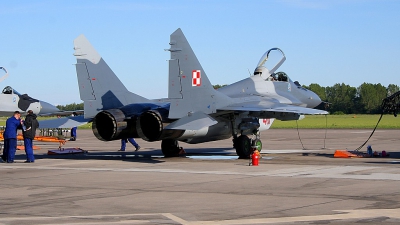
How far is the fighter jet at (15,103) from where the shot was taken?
26.7m

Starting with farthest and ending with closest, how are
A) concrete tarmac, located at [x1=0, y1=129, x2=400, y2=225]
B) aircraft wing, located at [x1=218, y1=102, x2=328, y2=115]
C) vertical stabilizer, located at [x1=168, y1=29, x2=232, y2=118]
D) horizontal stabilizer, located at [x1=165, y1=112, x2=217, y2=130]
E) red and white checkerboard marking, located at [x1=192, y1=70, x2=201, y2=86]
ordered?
aircraft wing, located at [x1=218, y1=102, x2=328, y2=115]
red and white checkerboard marking, located at [x1=192, y1=70, x2=201, y2=86]
vertical stabilizer, located at [x1=168, y1=29, x2=232, y2=118]
horizontal stabilizer, located at [x1=165, y1=112, x2=217, y2=130]
concrete tarmac, located at [x1=0, y1=129, x2=400, y2=225]

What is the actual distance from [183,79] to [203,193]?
7450mm

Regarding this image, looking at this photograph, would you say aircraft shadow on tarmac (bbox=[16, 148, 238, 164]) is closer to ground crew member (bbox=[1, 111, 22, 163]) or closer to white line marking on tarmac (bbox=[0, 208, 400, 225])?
ground crew member (bbox=[1, 111, 22, 163])

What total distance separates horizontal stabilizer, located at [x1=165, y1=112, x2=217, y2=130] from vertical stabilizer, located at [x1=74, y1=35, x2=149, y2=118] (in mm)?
3146

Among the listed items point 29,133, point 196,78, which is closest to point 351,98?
point 196,78

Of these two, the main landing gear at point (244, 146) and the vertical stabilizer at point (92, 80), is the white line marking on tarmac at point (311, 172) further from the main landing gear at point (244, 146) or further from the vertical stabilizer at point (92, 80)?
the main landing gear at point (244, 146)

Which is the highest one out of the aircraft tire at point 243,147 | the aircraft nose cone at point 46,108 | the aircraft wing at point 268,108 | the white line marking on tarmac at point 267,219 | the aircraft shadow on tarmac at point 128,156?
the aircraft nose cone at point 46,108

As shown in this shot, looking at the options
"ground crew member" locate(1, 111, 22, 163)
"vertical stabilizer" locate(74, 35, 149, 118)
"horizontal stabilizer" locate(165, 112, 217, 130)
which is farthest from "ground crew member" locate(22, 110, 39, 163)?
"horizontal stabilizer" locate(165, 112, 217, 130)

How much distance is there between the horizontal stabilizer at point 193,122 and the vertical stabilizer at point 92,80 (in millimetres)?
3146

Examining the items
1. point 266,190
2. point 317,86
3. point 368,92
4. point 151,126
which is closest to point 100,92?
point 151,126

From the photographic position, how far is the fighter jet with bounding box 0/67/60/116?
1051 inches

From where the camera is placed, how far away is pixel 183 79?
17.8 meters

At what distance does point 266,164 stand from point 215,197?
6.62 metres

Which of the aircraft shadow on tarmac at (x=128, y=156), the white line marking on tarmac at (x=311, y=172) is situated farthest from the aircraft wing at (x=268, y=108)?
the white line marking on tarmac at (x=311, y=172)
